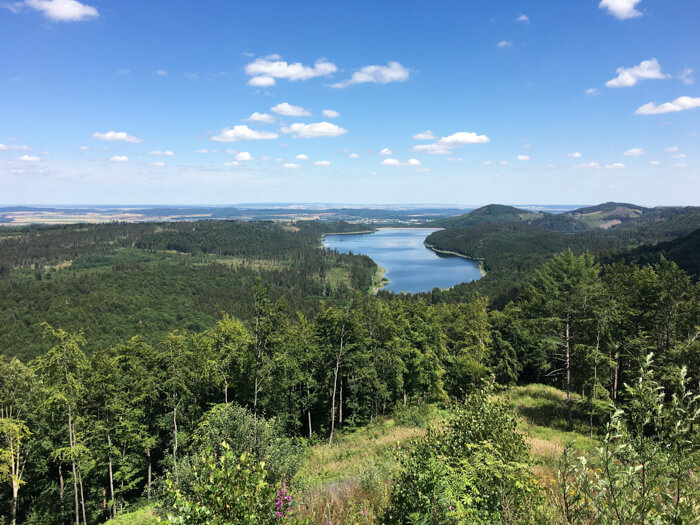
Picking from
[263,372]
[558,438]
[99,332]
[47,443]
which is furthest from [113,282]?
[558,438]

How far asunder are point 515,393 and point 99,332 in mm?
151960

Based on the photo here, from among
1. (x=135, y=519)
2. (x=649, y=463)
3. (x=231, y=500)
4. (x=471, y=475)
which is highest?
(x=649, y=463)

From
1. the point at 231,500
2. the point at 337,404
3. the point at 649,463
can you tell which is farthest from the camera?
the point at 337,404

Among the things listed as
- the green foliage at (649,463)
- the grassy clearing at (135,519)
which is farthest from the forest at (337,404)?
the green foliage at (649,463)

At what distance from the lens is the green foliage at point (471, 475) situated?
602cm

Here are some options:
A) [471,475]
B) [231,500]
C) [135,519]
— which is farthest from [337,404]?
[231,500]

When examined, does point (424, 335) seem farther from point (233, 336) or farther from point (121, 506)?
point (121, 506)

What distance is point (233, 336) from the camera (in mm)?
34719

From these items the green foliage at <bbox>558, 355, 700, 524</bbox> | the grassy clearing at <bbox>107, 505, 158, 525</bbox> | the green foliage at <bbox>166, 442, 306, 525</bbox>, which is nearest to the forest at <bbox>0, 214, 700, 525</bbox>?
the green foliage at <bbox>166, 442, 306, 525</bbox>

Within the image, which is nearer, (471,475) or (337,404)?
(471,475)

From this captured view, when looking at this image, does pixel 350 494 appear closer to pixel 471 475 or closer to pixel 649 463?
pixel 471 475

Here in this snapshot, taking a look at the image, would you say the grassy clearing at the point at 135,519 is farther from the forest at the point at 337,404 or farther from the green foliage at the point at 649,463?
the green foliage at the point at 649,463

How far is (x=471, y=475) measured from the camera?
21.9ft

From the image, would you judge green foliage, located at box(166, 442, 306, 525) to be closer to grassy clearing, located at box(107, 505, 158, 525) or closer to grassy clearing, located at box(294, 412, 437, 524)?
grassy clearing, located at box(294, 412, 437, 524)
